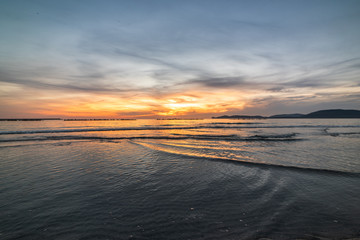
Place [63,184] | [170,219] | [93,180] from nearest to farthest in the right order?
[170,219] < [63,184] < [93,180]

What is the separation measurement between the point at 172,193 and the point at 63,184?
4857mm

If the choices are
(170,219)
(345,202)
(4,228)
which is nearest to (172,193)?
(170,219)

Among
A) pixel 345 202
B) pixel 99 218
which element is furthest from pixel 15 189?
pixel 345 202

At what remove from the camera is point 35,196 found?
636 centimetres

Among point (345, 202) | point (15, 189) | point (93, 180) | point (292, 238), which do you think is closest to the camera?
point (292, 238)

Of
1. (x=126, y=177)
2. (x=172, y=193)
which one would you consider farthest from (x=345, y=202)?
(x=126, y=177)

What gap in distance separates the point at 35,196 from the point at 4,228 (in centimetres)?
212

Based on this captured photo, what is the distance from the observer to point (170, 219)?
4.85m

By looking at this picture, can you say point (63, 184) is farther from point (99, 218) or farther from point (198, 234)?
point (198, 234)

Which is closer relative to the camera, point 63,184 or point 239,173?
point 63,184

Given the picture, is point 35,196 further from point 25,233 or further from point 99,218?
point 99,218

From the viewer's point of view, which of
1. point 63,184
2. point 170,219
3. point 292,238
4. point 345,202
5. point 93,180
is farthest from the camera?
point 93,180

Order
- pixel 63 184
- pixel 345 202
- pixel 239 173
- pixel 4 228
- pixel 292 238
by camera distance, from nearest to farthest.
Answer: pixel 292 238 → pixel 4 228 → pixel 345 202 → pixel 63 184 → pixel 239 173

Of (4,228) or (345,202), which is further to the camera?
(345,202)
